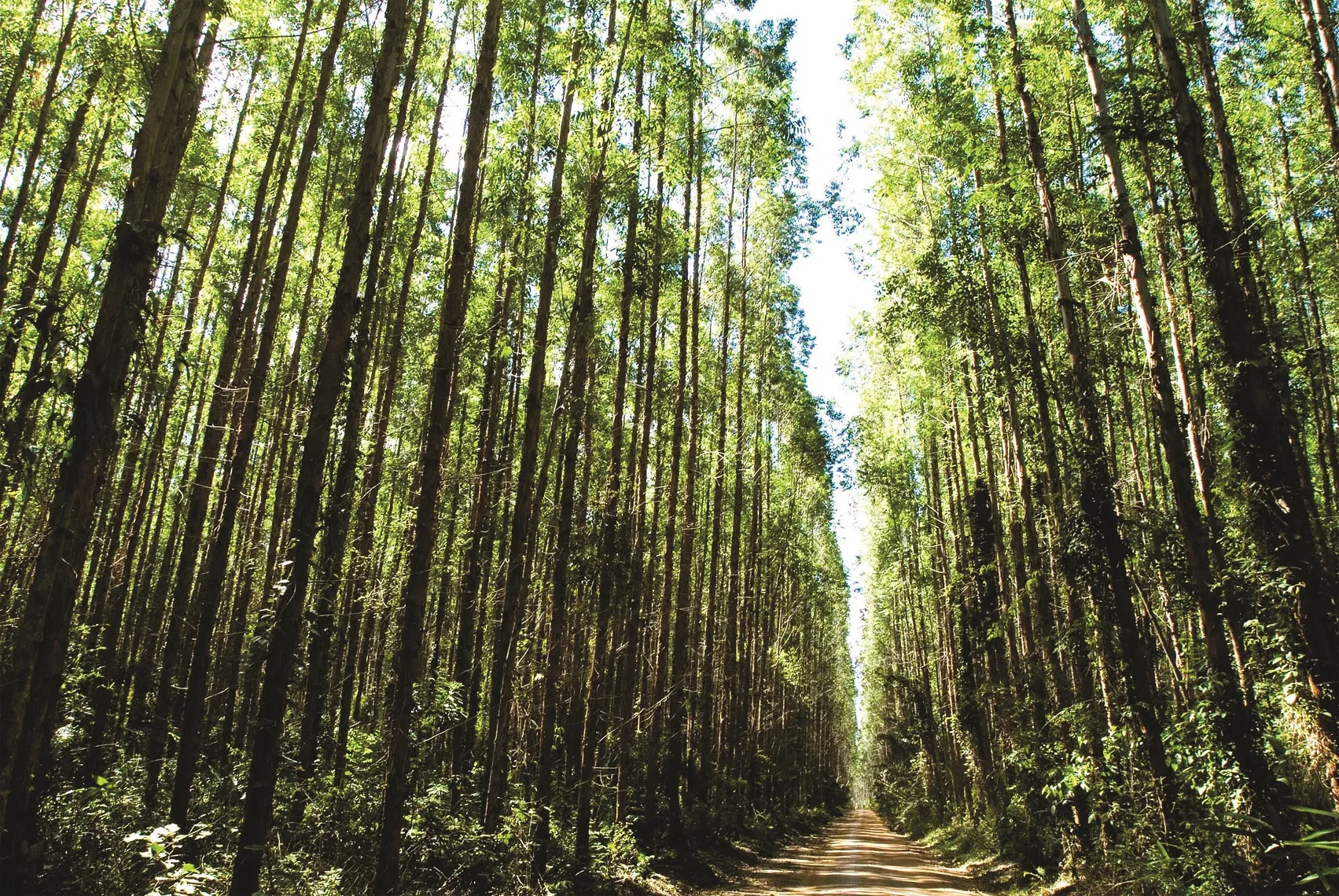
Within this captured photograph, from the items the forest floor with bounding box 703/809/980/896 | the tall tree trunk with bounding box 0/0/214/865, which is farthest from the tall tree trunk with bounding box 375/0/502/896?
the forest floor with bounding box 703/809/980/896

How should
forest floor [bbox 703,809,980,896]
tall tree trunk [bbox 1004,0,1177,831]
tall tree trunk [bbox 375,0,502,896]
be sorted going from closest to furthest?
tall tree trunk [bbox 375,0,502,896], tall tree trunk [bbox 1004,0,1177,831], forest floor [bbox 703,809,980,896]

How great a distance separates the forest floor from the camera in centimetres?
1162

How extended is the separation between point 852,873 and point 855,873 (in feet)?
0.22

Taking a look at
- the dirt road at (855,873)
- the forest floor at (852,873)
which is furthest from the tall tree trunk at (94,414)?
the dirt road at (855,873)

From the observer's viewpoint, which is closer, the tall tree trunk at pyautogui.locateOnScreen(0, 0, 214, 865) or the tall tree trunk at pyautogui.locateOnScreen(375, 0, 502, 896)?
the tall tree trunk at pyautogui.locateOnScreen(0, 0, 214, 865)

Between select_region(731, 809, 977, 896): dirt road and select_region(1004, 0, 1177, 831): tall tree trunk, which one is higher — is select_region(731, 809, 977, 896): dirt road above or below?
below

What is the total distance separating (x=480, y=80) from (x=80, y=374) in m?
4.47

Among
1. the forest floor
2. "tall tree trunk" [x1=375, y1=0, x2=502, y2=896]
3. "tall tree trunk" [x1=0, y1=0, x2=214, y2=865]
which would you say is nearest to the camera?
"tall tree trunk" [x1=0, y1=0, x2=214, y2=865]

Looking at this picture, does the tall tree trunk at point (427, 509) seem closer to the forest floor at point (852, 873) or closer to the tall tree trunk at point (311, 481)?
the tall tree trunk at point (311, 481)

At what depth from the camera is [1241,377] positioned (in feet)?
20.4

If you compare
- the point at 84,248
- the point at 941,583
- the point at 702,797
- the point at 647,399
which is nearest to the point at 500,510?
the point at 647,399

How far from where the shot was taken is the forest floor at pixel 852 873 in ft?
38.1

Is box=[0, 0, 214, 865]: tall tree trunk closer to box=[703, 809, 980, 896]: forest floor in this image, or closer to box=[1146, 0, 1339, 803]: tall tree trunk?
box=[1146, 0, 1339, 803]: tall tree trunk

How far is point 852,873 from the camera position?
1395 centimetres
